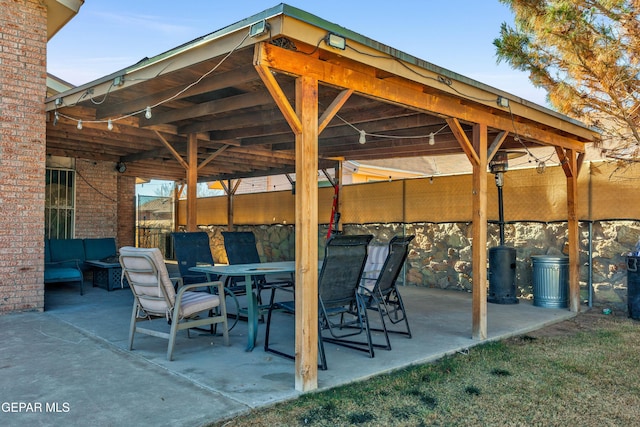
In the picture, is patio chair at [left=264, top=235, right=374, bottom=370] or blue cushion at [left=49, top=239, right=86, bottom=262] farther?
blue cushion at [left=49, top=239, right=86, bottom=262]

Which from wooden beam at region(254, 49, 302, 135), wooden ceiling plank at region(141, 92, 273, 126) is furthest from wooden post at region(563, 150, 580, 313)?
wooden beam at region(254, 49, 302, 135)

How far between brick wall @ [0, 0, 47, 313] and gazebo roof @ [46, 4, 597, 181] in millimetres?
367

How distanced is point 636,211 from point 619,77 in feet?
5.94

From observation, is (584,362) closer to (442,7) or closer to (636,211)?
(636,211)

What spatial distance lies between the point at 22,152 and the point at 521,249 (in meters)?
7.23

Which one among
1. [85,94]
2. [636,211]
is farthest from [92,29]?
[636,211]

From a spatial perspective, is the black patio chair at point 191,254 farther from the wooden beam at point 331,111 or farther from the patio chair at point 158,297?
the wooden beam at point 331,111

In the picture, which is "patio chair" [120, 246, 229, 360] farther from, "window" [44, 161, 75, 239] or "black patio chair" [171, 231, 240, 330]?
→ "window" [44, 161, 75, 239]

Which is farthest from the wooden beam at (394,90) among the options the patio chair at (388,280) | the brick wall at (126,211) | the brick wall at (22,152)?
the brick wall at (126,211)

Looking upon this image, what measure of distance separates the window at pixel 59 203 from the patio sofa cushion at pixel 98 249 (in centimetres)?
107

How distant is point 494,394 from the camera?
3.41 m

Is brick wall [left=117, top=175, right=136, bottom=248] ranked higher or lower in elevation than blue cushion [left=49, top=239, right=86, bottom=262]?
higher

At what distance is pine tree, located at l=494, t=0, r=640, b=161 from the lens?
6301 millimetres

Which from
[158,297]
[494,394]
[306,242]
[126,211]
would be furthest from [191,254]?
[126,211]
